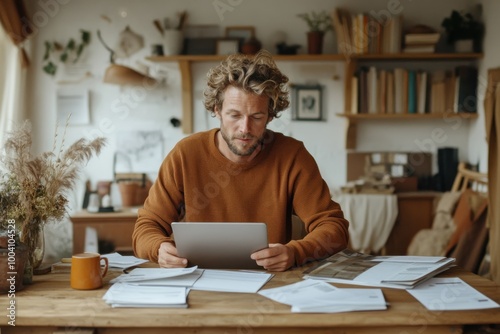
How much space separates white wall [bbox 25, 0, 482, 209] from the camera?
4.40 m

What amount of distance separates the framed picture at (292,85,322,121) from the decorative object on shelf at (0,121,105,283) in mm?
2868

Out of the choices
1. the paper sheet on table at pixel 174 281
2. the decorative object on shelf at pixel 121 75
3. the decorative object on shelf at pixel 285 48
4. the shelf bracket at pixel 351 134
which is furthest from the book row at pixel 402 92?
the paper sheet on table at pixel 174 281

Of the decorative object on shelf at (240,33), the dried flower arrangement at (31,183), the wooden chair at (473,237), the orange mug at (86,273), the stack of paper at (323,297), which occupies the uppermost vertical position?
the decorative object on shelf at (240,33)

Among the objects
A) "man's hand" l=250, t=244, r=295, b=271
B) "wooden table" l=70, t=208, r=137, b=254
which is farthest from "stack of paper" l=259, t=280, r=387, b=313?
"wooden table" l=70, t=208, r=137, b=254

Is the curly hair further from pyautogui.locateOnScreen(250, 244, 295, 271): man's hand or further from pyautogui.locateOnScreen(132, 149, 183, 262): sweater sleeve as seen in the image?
pyautogui.locateOnScreen(250, 244, 295, 271): man's hand

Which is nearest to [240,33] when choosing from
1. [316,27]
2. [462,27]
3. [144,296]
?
[316,27]

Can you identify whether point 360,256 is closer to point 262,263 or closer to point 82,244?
point 262,263

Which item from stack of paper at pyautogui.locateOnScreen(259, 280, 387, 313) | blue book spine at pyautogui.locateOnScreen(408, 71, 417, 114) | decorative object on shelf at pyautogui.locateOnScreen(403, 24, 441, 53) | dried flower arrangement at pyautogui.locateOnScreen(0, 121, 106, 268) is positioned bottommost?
stack of paper at pyautogui.locateOnScreen(259, 280, 387, 313)

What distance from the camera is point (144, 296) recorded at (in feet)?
4.82

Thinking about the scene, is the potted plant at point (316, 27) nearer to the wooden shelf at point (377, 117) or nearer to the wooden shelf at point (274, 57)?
the wooden shelf at point (274, 57)

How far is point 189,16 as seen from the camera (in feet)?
14.5

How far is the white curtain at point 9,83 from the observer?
3961mm

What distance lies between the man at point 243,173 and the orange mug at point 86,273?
0.43 m

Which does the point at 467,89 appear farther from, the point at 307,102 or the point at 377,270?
the point at 377,270
